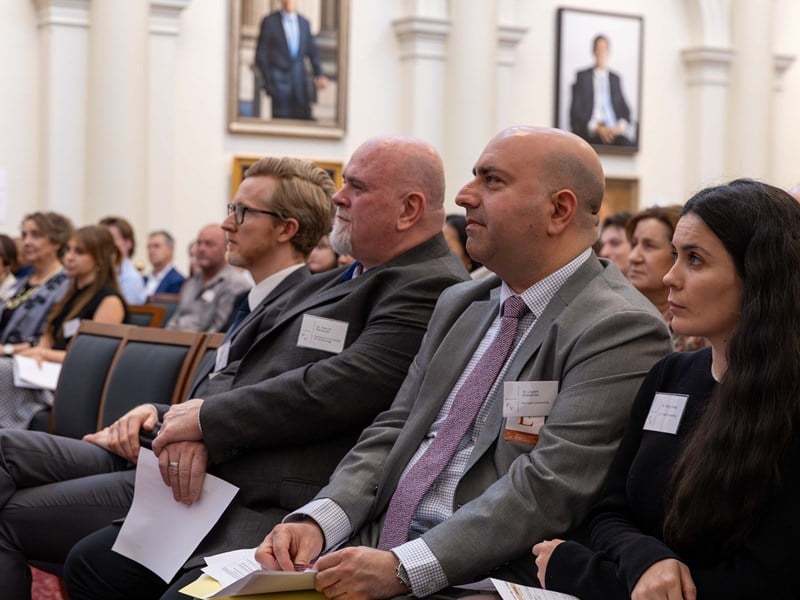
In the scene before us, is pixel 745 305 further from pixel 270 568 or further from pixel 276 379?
pixel 276 379

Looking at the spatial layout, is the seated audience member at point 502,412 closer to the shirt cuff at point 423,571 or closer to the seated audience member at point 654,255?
the shirt cuff at point 423,571

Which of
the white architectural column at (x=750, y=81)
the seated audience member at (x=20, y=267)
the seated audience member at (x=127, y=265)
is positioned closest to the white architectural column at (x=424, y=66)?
the seated audience member at (x=127, y=265)

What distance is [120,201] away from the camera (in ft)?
37.7

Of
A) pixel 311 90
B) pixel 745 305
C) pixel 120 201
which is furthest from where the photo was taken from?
pixel 311 90

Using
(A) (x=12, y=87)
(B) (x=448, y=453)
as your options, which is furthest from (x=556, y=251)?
(A) (x=12, y=87)

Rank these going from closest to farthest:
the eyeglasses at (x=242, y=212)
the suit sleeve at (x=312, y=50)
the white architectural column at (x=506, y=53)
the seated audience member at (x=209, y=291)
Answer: the eyeglasses at (x=242, y=212)
the seated audience member at (x=209, y=291)
the suit sleeve at (x=312, y=50)
the white architectural column at (x=506, y=53)

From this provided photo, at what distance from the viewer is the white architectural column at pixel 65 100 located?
11672mm

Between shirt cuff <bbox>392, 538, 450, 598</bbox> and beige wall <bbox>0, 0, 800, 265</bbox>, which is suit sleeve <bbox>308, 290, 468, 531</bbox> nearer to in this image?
shirt cuff <bbox>392, 538, 450, 598</bbox>

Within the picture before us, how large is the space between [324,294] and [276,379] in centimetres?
31

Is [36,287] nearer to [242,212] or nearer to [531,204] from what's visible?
[242,212]

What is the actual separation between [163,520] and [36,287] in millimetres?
4622

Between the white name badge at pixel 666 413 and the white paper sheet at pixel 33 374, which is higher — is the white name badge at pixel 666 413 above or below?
above

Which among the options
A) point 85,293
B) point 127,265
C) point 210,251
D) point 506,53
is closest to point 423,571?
point 85,293

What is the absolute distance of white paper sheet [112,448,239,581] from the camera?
304 centimetres
